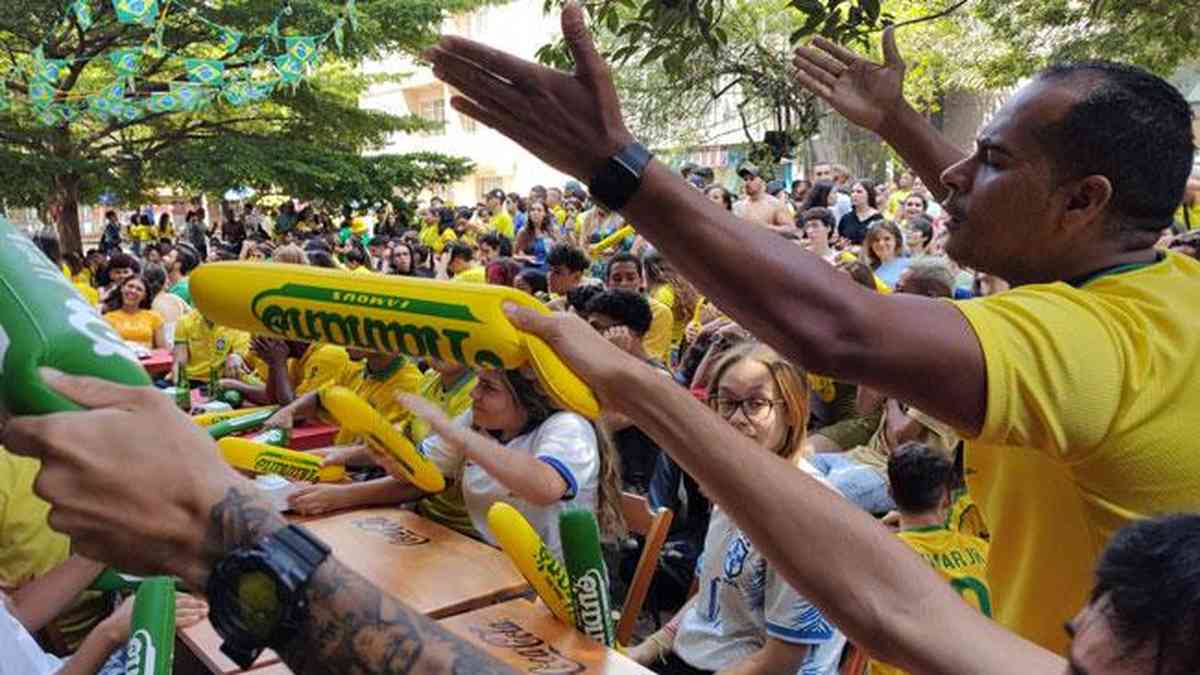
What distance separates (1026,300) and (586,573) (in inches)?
53.2

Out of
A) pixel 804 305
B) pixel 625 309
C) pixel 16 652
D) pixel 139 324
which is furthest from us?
pixel 139 324

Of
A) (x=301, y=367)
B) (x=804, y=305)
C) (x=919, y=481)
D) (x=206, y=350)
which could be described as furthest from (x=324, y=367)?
(x=804, y=305)

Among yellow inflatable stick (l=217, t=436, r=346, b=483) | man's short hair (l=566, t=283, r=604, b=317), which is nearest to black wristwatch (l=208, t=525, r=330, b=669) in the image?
yellow inflatable stick (l=217, t=436, r=346, b=483)

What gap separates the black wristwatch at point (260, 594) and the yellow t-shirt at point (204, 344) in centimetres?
538

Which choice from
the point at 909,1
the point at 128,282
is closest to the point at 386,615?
the point at 128,282

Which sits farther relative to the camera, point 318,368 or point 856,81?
point 318,368

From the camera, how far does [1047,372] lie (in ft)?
3.77

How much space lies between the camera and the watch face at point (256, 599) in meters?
0.85

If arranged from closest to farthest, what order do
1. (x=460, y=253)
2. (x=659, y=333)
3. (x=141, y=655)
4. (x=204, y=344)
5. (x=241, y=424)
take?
(x=141, y=655)
(x=241, y=424)
(x=659, y=333)
(x=204, y=344)
(x=460, y=253)

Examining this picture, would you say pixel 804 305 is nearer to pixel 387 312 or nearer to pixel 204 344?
pixel 387 312

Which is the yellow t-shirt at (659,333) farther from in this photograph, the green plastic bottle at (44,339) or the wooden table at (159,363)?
the green plastic bottle at (44,339)

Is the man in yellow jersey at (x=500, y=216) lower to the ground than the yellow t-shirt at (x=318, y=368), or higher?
lower

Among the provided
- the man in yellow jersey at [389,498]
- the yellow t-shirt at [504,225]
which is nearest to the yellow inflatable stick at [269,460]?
the man in yellow jersey at [389,498]

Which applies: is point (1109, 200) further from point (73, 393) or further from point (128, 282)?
point (128, 282)
